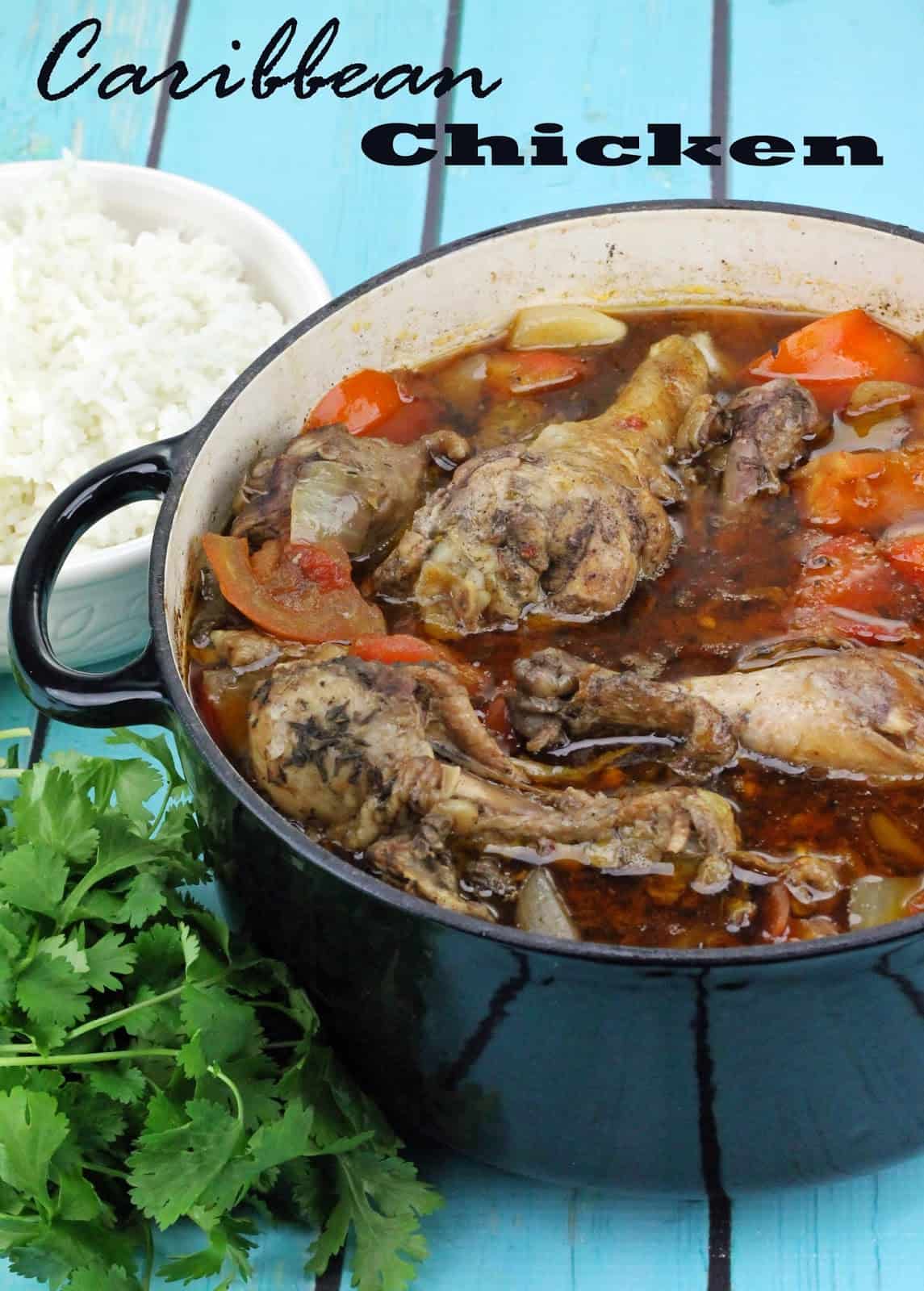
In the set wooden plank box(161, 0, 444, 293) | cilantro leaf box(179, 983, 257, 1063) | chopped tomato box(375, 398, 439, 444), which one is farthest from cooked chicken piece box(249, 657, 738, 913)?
wooden plank box(161, 0, 444, 293)

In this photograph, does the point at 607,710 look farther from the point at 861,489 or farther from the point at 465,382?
the point at 465,382

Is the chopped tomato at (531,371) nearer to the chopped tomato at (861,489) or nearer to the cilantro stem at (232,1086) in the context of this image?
the chopped tomato at (861,489)

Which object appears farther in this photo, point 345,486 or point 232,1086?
point 345,486

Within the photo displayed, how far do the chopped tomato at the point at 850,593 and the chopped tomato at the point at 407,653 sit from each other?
22.6 inches

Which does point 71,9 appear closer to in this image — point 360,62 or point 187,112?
point 187,112

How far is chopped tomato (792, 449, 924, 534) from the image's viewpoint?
3.17 meters

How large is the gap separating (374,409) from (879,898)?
1.48 m

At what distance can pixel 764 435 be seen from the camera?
3232 millimetres

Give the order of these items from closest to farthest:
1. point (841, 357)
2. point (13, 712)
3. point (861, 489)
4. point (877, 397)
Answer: point (861, 489) < point (877, 397) < point (841, 357) < point (13, 712)

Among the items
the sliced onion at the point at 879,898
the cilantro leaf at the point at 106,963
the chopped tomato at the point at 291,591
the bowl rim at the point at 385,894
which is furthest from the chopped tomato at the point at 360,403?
the sliced onion at the point at 879,898

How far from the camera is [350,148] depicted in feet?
16.8

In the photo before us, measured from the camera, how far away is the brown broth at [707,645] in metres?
2.60

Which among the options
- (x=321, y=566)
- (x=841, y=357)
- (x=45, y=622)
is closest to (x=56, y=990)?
(x=45, y=622)

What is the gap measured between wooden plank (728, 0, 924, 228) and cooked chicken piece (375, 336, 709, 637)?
2105mm
